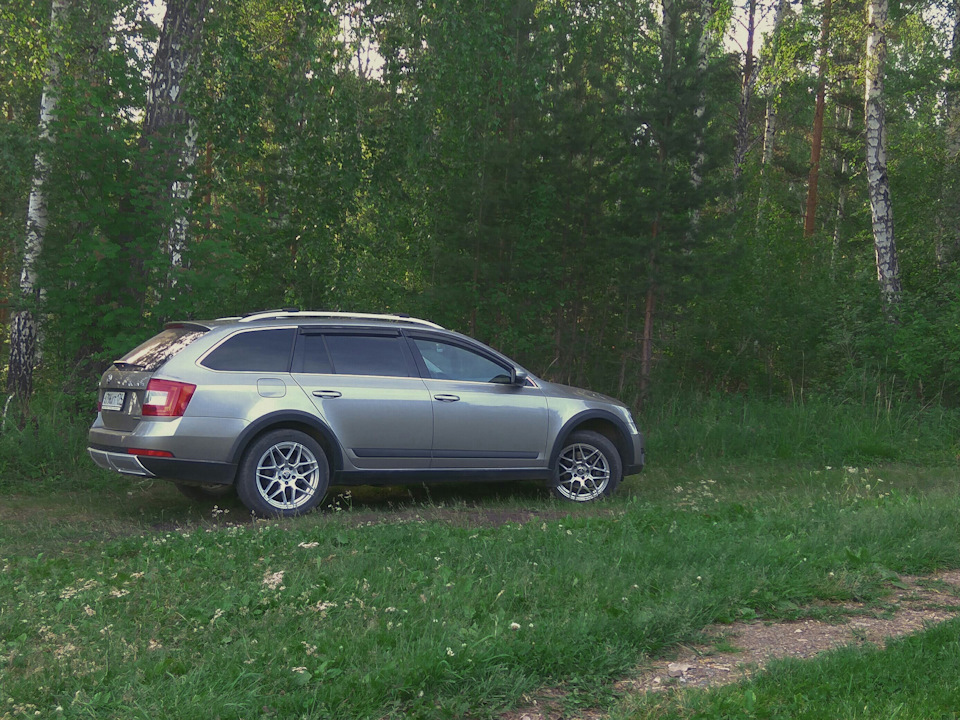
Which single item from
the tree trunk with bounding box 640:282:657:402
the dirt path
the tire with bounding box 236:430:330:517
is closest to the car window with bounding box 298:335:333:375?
the tire with bounding box 236:430:330:517

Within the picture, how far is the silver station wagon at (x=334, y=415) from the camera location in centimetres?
830

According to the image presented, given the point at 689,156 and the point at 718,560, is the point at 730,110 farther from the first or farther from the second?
→ the point at 718,560

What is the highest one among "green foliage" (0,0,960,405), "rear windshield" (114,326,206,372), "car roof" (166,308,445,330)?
"green foliage" (0,0,960,405)

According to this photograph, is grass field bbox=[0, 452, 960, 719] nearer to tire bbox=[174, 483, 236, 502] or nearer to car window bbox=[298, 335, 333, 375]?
tire bbox=[174, 483, 236, 502]

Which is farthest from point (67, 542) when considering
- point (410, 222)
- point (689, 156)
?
point (689, 156)

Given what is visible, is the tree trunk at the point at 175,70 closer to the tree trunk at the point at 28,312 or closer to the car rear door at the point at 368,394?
the tree trunk at the point at 28,312

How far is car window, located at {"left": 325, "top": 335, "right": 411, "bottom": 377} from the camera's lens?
30.0 feet

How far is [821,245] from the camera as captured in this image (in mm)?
21422

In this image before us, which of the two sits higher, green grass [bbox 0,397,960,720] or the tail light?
the tail light

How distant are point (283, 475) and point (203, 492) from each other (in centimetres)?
164

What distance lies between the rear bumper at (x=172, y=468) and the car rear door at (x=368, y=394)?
984 mm

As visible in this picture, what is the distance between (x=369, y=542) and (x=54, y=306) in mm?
5719

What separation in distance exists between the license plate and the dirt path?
17.7ft

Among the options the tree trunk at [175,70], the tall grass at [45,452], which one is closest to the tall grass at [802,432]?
the tall grass at [45,452]
